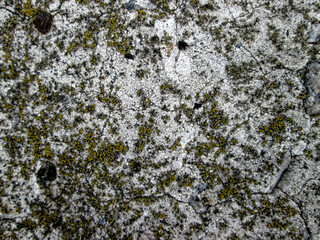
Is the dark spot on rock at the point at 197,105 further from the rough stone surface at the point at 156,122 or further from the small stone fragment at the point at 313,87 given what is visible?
the small stone fragment at the point at 313,87

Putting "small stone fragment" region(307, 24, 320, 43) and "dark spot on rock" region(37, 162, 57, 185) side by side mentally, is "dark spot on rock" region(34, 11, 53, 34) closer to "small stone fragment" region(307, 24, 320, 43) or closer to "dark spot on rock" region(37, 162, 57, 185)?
"dark spot on rock" region(37, 162, 57, 185)

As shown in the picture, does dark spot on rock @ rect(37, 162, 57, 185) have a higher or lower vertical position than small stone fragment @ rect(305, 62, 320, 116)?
lower

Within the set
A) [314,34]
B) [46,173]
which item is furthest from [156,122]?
[314,34]

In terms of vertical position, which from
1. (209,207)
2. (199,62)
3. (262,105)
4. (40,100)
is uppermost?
(199,62)

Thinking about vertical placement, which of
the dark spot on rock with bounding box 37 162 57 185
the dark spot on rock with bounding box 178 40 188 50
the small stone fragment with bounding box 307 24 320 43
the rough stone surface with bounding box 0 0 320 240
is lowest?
the dark spot on rock with bounding box 37 162 57 185

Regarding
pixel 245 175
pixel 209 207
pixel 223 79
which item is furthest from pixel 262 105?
pixel 209 207

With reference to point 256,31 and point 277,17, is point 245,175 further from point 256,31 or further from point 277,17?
point 277,17

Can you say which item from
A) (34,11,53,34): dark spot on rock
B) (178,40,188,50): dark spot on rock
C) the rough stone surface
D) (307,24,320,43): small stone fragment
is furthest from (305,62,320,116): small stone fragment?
(34,11,53,34): dark spot on rock

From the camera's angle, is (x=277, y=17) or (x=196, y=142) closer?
(x=277, y=17)
